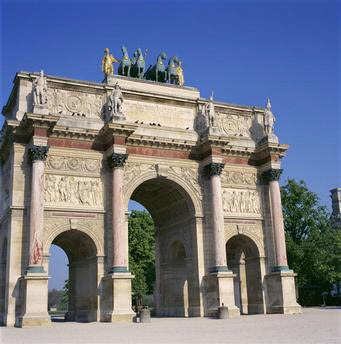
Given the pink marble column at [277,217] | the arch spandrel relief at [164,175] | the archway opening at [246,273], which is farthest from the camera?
the archway opening at [246,273]

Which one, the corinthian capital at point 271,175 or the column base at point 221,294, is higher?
the corinthian capital at point 271,175

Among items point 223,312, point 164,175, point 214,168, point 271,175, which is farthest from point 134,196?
point 223,312

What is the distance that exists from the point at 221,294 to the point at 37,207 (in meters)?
11.1

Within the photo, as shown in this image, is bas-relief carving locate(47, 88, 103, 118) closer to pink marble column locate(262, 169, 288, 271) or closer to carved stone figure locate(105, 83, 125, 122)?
carved stone figure locate(105, 83, 125, 122)

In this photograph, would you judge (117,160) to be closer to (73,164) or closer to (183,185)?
(73,164)

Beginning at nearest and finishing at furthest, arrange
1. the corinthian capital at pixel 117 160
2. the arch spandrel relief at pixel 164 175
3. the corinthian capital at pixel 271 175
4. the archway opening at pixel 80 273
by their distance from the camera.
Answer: the archway opening at pixel 80 273
the corinthian capital at pixel 117 160
the arch spandrel relief at pixel 164 175
the corinthian capital at pixel 271 175

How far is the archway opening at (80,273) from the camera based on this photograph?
26.9 meters

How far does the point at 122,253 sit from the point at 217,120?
37.2ft

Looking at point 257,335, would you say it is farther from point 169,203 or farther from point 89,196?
point 169,203

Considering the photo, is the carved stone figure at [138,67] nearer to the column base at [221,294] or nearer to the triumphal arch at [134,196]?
the triumphal arch at [134,196]

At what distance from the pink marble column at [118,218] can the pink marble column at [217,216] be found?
5414 millimetres

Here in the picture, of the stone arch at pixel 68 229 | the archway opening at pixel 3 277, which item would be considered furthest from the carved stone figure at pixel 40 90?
the archway opening at pixel 3 277

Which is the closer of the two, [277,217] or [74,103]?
[74,103]

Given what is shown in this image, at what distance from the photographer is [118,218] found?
26438 millimetres
